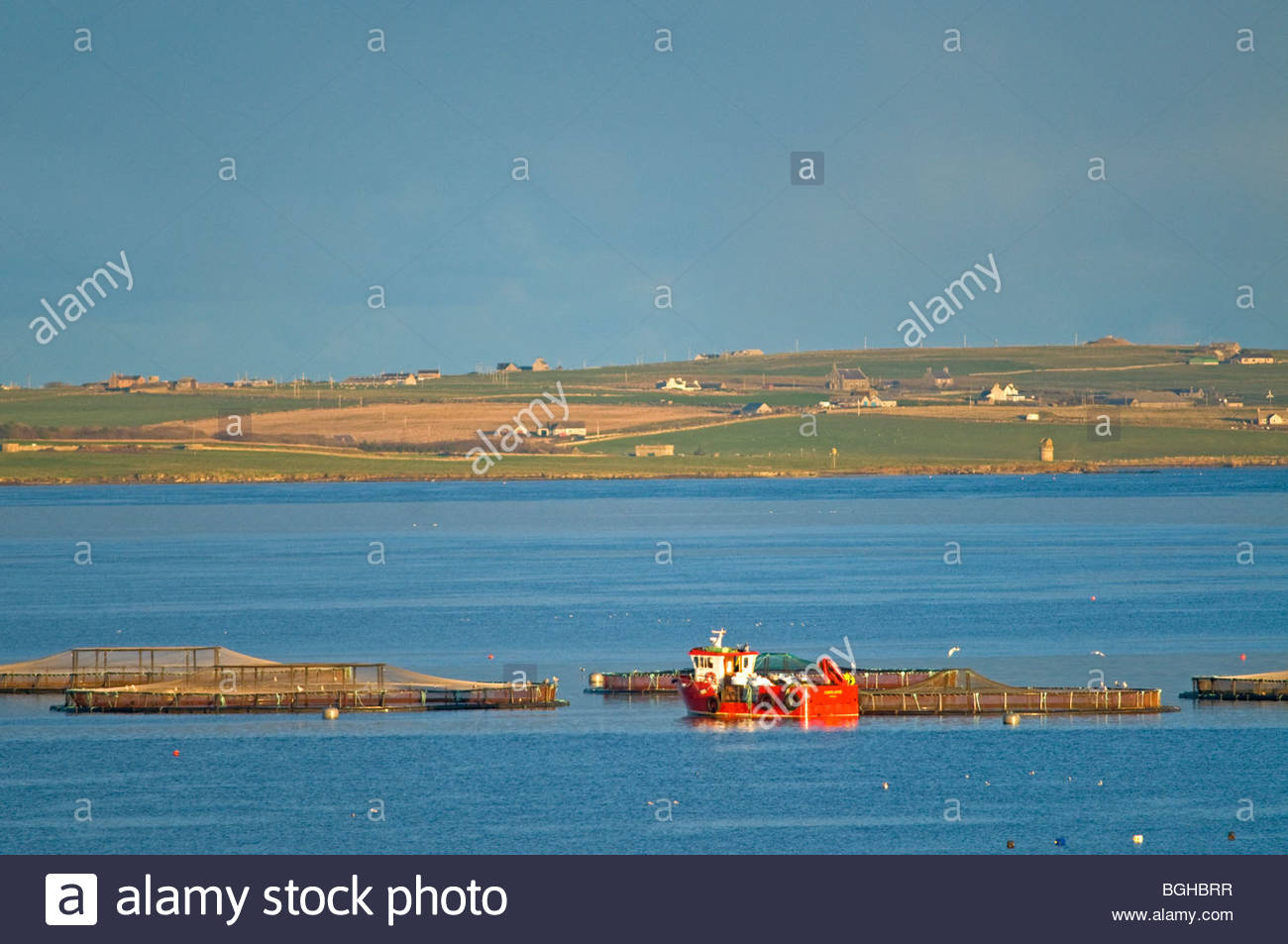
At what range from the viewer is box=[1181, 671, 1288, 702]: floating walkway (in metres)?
67.2

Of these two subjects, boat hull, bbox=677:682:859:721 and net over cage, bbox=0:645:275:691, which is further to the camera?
net over cage, bbox=0:645:275:691

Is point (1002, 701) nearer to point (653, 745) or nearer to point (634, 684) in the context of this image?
point (653, 745)

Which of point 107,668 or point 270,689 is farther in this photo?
point 107,668

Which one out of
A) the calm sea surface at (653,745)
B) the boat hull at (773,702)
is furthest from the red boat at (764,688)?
the calm sea surface at (653,745)

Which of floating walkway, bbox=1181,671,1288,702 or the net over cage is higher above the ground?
the net over cage

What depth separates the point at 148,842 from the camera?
4600 centimetres

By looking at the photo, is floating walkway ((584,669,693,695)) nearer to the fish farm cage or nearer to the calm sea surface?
the calm sea surface

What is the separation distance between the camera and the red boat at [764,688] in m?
64.5

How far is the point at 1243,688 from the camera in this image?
67875 mm

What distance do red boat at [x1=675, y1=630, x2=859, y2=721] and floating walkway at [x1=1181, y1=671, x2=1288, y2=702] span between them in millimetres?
14024

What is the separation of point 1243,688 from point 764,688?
18.6 metres

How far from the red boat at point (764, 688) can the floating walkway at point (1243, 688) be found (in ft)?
46.0

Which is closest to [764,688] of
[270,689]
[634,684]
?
[634,684]

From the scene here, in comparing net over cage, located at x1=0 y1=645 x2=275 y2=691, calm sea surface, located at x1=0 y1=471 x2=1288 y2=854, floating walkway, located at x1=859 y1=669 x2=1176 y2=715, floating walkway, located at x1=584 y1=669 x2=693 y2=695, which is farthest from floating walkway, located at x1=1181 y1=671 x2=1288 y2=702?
net over cage, located at x1=0 y1=645 x2=275 y2=691
